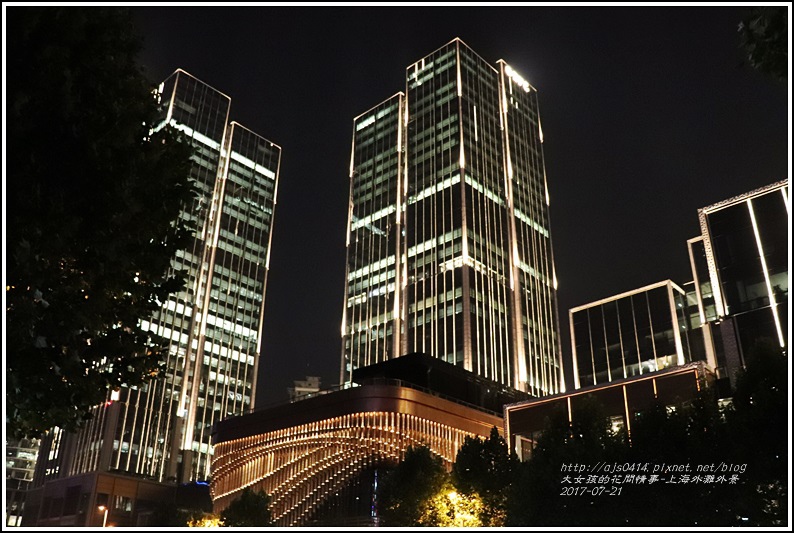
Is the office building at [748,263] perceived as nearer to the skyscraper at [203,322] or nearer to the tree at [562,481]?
the tree at [562,481]

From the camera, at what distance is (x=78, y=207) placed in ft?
41.2

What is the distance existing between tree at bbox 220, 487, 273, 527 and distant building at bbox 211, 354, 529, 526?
4697 mm

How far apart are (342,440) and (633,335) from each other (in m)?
59.9

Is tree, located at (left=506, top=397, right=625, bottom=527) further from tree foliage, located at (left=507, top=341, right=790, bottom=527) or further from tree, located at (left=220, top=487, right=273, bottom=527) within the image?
tree, located at (left=220, top=487, right=273, bottom=527)

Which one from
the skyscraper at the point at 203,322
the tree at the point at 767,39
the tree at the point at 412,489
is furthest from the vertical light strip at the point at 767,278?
the skyscraper at the point at 203,322

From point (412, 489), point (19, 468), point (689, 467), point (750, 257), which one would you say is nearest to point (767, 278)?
point (750, 257)

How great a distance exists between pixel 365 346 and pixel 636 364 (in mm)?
51632

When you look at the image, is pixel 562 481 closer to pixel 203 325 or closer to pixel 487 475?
pixel 487 475

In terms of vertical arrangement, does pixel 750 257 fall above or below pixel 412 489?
above

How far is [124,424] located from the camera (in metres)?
117

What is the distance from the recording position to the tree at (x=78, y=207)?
38.0 feet

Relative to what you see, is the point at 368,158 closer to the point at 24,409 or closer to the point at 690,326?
the point at 690,326

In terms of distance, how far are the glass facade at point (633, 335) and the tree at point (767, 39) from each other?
293 feet

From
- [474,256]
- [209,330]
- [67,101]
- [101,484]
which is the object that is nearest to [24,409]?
[67,101]
